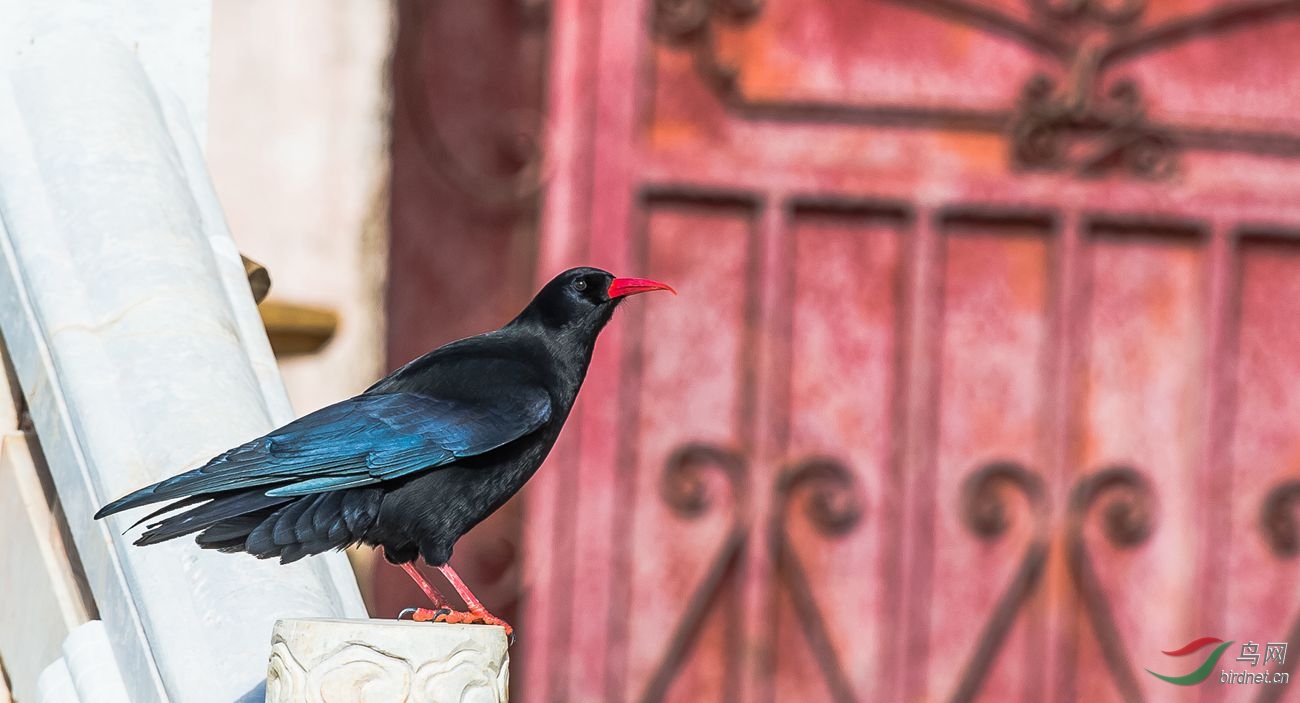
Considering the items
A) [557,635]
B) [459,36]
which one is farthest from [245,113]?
[557,635]

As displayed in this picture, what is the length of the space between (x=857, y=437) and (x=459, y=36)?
4.37 ft

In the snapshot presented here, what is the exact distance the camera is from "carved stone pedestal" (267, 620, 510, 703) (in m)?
1.42

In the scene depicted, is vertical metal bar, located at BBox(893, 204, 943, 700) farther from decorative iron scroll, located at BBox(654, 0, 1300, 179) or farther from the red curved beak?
→ the red curved beak

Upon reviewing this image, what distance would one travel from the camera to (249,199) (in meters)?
3.77

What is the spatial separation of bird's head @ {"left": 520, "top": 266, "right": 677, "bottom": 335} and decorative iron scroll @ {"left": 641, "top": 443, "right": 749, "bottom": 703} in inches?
73.4

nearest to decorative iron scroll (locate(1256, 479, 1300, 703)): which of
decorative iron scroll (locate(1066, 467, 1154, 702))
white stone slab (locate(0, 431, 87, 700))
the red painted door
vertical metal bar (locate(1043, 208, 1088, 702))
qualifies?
the red painted door

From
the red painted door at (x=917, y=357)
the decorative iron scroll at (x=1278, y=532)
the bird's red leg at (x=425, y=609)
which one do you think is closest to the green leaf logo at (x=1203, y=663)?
the red painted door at (x=917, y=357)

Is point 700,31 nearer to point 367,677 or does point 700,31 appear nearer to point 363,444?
point 363,444

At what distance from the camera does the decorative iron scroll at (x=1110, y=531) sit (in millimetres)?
3998

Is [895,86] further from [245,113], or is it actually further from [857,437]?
[245,113]

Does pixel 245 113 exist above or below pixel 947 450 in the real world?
above

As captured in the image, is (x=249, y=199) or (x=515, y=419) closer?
(x=515, y=419)

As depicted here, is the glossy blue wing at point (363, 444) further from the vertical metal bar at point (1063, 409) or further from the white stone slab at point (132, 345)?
the vertical metal bar at point (1063, 409)

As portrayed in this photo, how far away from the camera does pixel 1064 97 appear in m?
4.07
